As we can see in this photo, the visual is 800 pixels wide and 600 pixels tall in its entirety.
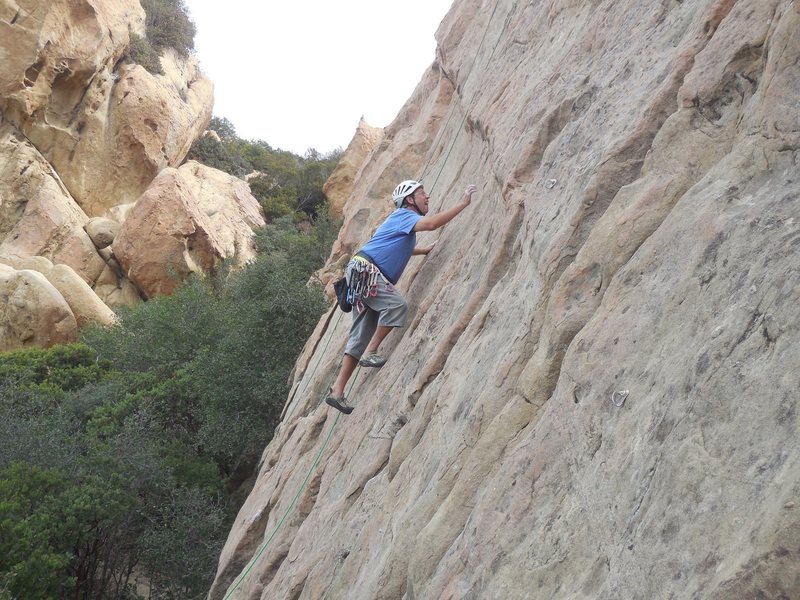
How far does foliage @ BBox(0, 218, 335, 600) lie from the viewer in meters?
13.2

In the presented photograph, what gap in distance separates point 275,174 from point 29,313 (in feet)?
73.8

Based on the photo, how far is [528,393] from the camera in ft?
15.0

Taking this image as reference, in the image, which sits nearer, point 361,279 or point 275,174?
point 361,279

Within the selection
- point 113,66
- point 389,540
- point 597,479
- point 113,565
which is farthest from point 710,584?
point 113,66

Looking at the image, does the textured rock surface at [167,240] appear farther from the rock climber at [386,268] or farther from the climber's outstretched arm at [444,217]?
the climber's outstretched arm at [444,217]

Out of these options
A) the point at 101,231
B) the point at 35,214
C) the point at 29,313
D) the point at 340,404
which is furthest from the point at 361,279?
the point at 101,231

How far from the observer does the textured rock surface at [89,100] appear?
2839 cm

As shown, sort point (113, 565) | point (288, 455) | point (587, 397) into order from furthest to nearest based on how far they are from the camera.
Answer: point (113, 565)
point (288, 455)
point (587, 397)

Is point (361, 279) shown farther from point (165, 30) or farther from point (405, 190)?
point (165, 30)

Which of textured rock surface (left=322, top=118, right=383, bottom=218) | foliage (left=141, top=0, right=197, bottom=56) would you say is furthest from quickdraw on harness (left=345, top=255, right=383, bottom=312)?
foliage (left=141, top=0, right=197, bottom=56)

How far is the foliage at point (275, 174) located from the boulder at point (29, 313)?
1408 cm

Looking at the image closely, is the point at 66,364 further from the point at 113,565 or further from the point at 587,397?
the point at 587,397

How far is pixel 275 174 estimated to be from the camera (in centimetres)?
4506

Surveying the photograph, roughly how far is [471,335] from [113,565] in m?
11.5
